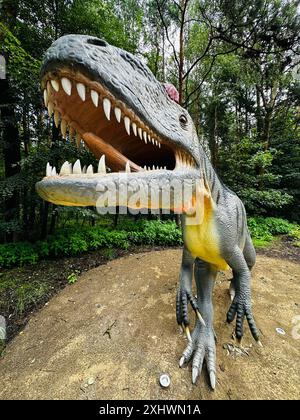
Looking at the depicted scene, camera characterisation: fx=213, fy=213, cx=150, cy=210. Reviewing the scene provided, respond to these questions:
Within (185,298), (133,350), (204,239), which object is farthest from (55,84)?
(133,350)

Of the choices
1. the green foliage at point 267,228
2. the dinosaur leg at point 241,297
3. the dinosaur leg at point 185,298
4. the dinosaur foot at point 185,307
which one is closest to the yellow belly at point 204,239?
the dinosaur leg at point 241,297

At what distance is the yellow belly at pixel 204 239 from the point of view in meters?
1.86

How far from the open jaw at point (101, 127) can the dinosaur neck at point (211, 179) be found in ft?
0.84

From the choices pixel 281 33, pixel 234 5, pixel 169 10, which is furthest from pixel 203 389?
pixel 281 33

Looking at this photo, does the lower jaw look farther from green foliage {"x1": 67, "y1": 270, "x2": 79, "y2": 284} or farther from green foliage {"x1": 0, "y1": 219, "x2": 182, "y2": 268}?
green foliage {"x1": 0, "y1": 219, "x2": 182, "y2": 268}

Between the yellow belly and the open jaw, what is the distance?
1.93 ft

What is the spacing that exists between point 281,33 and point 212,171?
8.29 meters

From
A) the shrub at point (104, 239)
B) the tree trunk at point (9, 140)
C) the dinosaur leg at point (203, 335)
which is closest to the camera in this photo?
the dinosaur leg at point (203, 335)

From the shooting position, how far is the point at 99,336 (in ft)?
9.25

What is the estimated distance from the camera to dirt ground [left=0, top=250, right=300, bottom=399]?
2.10 metres

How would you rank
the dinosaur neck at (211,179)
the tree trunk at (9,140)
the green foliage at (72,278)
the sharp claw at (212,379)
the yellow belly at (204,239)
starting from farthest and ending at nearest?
the tree trunk at (9,140) < the green foliage at (72,278) < the sharp claw at (212,379) < the yellow belly at (204,239) < the dinosaur neck at (211,179)

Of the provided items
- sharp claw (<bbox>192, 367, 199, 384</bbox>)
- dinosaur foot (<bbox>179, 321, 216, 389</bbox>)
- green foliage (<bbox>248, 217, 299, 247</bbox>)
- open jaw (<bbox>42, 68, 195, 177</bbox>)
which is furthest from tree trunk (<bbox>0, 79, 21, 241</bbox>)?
green foliage (<bbox>248, 217, 299, 247</bbox>)

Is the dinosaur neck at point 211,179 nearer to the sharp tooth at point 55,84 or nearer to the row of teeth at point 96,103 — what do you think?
the row of teeth at point 96,103

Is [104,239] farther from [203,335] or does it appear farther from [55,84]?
[55,84]
